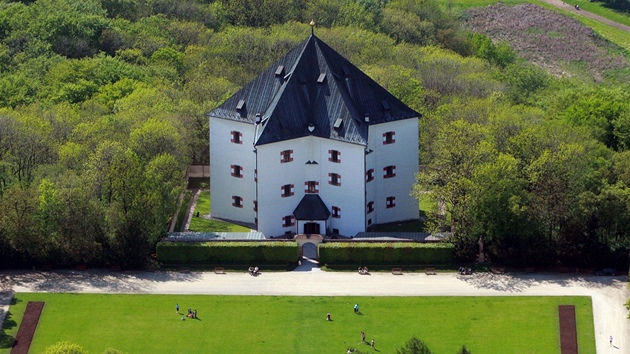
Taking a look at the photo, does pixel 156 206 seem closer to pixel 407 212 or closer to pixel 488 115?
pixel 407 212

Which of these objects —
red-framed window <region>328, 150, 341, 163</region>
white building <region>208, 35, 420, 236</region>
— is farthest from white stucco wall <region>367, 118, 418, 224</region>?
red-framed window <region>328, 150, 341, 163</region>

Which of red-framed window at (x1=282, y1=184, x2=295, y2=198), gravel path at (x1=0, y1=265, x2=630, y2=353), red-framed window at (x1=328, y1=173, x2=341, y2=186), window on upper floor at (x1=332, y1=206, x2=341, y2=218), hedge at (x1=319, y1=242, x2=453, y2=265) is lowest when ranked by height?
gravel path at (x1=0, y1=265, x2=630, y2=353)

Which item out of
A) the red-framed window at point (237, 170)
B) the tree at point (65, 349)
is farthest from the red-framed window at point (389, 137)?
the tree at point (65, 349)

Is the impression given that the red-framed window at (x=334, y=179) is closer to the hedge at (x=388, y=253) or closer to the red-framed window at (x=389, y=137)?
the red-framed window at (x=389, y=137)

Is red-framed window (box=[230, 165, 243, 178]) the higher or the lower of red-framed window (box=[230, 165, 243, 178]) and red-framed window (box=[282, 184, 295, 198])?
the higher

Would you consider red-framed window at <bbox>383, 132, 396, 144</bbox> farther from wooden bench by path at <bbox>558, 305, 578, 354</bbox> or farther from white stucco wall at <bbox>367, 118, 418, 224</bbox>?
wooden bench by path at <bbox>558, 305, 578, 354</bbox>

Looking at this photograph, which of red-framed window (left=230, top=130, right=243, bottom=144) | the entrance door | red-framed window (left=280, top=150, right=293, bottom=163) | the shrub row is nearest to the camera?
the shrub row
